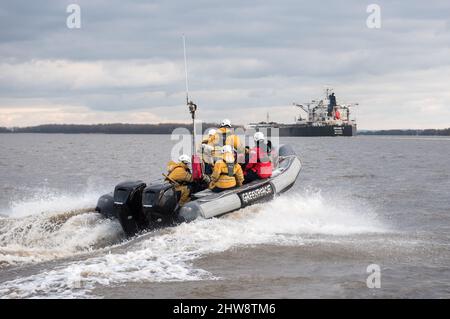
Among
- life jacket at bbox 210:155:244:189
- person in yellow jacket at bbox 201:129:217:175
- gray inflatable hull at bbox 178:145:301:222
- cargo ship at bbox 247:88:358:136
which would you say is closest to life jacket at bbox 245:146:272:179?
gray inflatable hull at bbox 178:145:301:222

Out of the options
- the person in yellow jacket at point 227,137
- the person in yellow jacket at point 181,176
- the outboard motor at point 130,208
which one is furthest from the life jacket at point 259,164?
the outboard motor at point 130,208

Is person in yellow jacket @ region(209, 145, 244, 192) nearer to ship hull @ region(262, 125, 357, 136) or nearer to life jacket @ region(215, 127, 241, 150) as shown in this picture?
life jacket @ region(215, 127, 241, 150)

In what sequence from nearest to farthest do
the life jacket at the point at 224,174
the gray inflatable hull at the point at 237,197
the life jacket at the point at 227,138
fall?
the gray inflatable hull at the point at 237,197 → the life jacket at the point at 224,174 → the life jacket at the point at 227,138

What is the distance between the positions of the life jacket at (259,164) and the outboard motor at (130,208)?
2.56 m

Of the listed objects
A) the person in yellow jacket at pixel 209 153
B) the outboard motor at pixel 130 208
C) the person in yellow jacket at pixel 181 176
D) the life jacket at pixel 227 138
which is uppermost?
the life jacket at pixel 227 138

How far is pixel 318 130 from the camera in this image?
3664 inches

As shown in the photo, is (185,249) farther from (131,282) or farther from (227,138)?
(227,138)

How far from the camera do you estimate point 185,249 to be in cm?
735

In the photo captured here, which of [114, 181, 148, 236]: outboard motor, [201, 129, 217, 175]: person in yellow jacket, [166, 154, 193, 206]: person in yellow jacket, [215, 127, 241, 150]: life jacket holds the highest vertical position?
[215, 127, 241, 150]: life jacket

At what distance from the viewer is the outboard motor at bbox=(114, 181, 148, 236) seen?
845 cm

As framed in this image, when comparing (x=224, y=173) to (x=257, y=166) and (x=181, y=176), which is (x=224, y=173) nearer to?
(x=181, y=176)

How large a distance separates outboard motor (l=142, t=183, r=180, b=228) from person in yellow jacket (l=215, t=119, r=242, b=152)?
2134mm

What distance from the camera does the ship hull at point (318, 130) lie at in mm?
92562

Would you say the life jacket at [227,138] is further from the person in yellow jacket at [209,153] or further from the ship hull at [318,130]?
the ship hull at [318,130]
